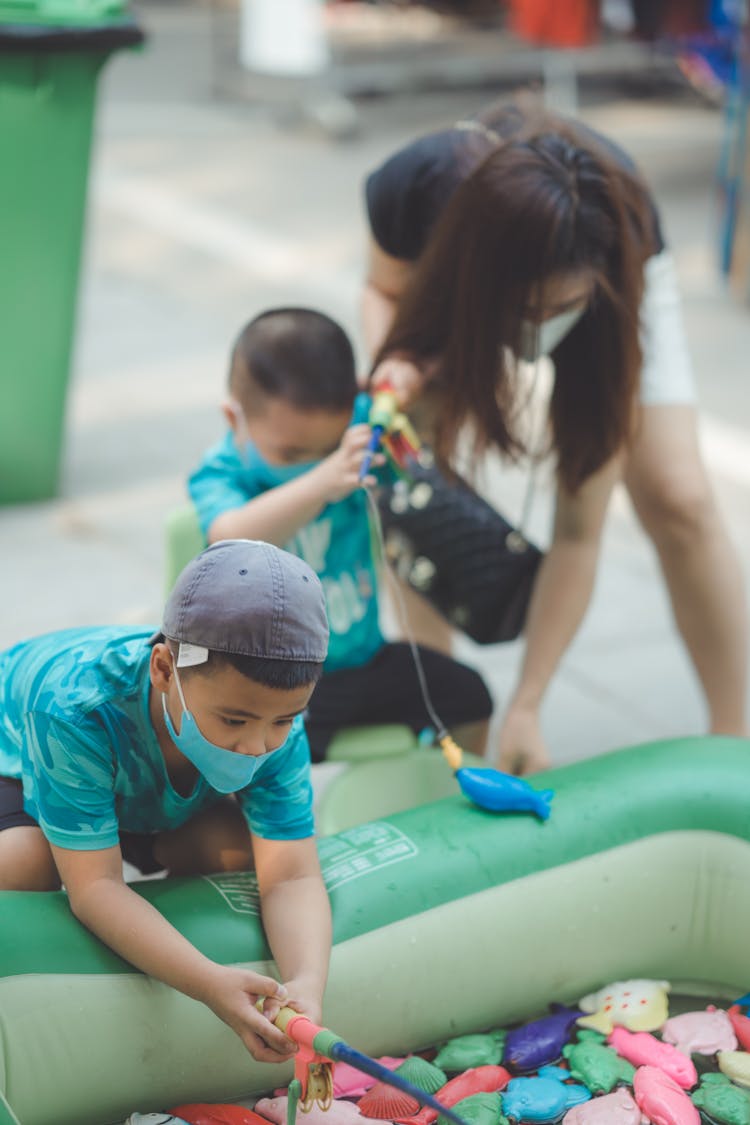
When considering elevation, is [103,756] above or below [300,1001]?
above

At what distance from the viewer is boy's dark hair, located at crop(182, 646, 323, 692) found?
1.50 m

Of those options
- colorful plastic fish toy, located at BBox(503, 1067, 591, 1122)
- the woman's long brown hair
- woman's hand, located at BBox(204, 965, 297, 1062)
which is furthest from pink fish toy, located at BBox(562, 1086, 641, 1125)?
the woman's long brown hair

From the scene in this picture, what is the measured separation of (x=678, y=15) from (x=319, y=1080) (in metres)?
5.76

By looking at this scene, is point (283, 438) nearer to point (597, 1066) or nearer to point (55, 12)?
point (597, 1066)

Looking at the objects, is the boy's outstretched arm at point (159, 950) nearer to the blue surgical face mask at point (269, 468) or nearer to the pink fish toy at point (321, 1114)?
the pink fish toy at point (321, 1114)

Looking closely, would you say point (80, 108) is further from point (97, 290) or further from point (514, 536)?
point (97, 290)

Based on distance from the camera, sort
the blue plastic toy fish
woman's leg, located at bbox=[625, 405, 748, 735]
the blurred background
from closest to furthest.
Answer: the blue plastic toy fish < woman's leg, located at bbox=[625, 405, 748, 735] < the blurred background

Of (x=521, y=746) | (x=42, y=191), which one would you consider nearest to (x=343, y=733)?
(x=521, y=746)

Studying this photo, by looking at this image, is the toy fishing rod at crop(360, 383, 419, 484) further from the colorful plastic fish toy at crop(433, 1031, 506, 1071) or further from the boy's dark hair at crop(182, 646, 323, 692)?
the colorful plastic fish toy at crop(433, 1031, 506, 1071)

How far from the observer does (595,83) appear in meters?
9.31

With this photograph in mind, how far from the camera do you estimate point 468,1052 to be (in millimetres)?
1896

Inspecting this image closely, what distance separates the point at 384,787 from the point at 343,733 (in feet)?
0.35

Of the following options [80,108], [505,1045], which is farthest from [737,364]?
[505,1045]

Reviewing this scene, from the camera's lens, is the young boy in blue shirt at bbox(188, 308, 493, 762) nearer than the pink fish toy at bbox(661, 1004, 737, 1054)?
No
